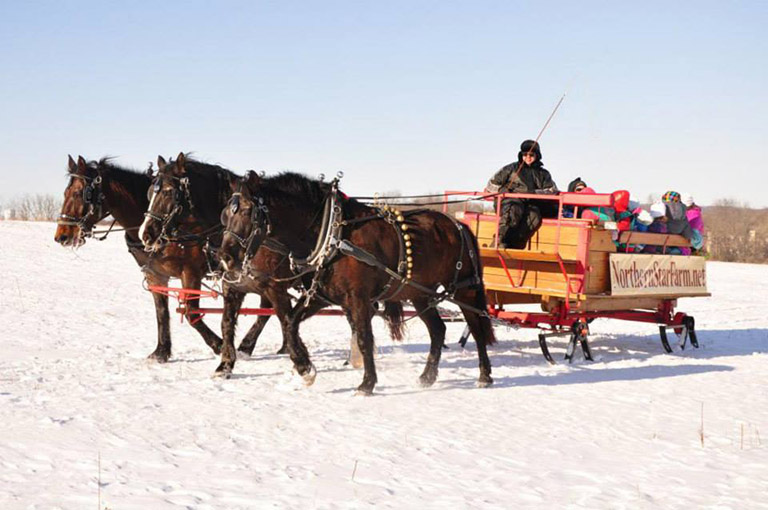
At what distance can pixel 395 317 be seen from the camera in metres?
9.67

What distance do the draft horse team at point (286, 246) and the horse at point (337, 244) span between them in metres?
0.01

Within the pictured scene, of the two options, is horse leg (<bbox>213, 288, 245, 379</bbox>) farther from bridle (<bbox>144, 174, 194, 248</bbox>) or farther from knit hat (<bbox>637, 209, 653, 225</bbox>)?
knit hat (<bbox>637, 209, 653, 225</bbox>)

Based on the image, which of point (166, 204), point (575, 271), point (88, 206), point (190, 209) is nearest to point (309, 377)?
point (190, 209)

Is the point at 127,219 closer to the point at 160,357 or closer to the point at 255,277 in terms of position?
the point at 160,357

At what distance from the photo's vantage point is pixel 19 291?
660 inches

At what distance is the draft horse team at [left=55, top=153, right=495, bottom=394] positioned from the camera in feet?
25.5

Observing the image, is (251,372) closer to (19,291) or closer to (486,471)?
(486,471)

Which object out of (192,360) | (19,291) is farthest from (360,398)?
(19,291)

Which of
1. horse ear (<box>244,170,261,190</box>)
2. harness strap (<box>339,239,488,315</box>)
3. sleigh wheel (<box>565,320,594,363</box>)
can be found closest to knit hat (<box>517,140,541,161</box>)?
sleigh wheel (<box>565,320,594,363</box>)

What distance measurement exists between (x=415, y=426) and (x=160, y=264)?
14.3 ft

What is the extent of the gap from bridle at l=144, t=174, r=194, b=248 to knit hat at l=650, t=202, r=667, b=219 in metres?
6.69

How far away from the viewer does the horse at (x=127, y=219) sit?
907 cm

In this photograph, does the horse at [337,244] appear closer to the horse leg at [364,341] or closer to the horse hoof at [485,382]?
the horse leg at [364,341]

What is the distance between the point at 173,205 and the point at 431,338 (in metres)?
3.23
